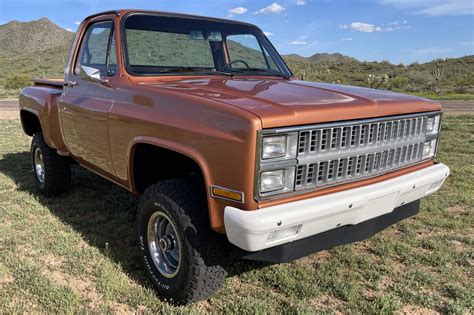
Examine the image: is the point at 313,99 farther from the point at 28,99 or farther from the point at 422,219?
the point at 28,99

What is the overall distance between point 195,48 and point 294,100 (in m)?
1.64

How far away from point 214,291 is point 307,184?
96cm

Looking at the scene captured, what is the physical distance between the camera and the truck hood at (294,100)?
243 cm

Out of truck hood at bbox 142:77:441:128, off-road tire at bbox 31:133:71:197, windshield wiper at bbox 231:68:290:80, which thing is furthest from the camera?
off-road tire at bbox 31:133:71:197

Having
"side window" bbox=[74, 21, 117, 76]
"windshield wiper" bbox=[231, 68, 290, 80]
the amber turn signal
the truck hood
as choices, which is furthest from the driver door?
the amber turn signal

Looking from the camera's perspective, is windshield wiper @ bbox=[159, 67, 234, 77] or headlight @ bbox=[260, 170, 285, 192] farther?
windshield wiper @ bbox=[159, 67, 234, 77]

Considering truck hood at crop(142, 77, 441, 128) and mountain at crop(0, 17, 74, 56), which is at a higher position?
mountain at crop(0, 17, 74, 56)

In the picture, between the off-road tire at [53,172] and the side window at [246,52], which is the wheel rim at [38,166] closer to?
the off-road tire at [53,172]

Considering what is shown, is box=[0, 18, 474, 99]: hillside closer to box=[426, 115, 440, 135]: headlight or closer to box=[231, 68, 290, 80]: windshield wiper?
box=[231, 68, 290, 80]: windshield wiper

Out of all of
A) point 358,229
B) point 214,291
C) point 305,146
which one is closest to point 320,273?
point 358,229

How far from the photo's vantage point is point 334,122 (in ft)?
8.53

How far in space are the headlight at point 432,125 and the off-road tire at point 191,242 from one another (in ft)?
6.23

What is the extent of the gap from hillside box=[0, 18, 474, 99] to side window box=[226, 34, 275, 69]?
1303 centimetres

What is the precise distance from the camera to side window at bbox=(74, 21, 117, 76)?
364cm
